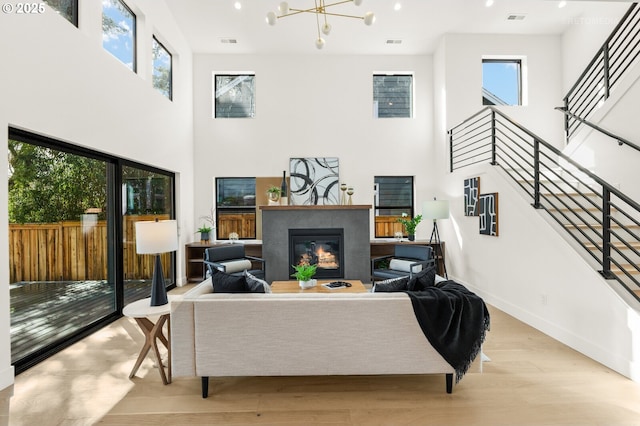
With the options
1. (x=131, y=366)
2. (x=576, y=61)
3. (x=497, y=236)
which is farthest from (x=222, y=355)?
(x=576, y=61)

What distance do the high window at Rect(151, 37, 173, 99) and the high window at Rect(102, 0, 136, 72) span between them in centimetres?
51

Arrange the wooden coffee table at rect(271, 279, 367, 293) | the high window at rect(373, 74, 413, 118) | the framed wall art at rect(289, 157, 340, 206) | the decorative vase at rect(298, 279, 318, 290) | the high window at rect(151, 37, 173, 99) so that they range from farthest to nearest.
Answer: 1. the high window at rect(373, 74, 413, 118)
2. the framed wall art at rect(289, 157, 340, 206)
3. the high window at rect(151, 37, 173, 99)
4. the decorative vase at rect(298, 279, 318, 290)
5. the wooden coffee table at rect(271, 279, 367, 293)

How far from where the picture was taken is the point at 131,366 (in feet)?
10.4

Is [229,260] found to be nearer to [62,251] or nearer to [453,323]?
[62,251]

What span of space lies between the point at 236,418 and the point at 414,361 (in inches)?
52.7

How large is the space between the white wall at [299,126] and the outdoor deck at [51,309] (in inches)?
130

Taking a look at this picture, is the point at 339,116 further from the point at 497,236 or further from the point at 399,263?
the point at 497,236

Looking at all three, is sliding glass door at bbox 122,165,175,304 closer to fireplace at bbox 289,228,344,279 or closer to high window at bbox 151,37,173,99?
high window at bbox 151,37,173,99

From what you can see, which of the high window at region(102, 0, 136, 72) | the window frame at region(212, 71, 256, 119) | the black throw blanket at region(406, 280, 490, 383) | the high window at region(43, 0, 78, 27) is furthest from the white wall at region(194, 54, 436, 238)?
the black throw blanket at region(406, 280, 490, 383)

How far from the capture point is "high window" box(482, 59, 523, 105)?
7074 mm

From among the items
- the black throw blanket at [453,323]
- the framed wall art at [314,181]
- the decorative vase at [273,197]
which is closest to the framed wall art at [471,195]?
the framed wall art at [314,181]

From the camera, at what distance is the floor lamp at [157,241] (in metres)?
2.86

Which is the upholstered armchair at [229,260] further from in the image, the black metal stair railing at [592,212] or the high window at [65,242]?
the black metal stair railing at [592,212]

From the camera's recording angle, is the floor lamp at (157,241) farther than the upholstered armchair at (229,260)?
No
